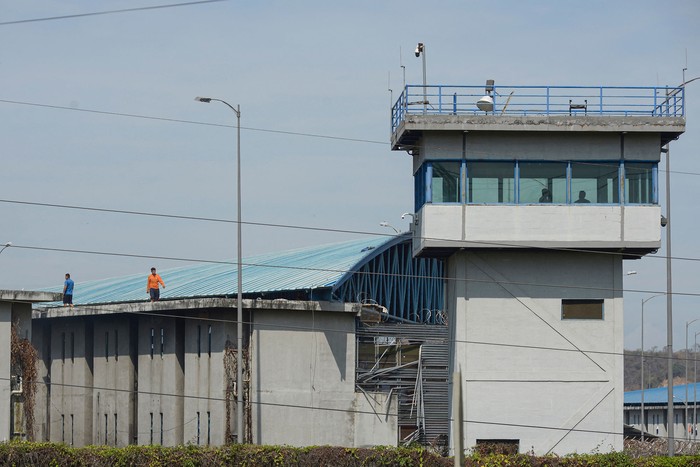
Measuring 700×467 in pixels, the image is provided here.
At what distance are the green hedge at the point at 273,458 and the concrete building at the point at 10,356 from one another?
244 cm

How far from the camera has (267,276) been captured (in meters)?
64.0

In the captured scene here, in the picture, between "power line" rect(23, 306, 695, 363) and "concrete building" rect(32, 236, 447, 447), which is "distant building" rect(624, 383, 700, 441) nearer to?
"concrete building" rect(32, 236, 447, 447)

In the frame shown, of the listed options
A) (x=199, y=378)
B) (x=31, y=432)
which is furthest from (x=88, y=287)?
(x=31, y=432)

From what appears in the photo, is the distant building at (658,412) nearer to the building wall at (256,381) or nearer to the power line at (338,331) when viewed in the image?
the power line at (338,331)

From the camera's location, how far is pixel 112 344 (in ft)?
214

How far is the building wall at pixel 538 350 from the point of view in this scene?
147ft

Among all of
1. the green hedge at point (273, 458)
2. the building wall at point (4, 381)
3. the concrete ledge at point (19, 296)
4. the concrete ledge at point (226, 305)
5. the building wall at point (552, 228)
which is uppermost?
the building wall at point (552, 228)

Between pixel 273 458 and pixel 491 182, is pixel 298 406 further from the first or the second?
pixel 491 182

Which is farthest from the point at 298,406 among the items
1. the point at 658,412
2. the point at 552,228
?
the point at 658,412

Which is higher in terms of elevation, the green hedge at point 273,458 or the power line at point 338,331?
the power line at point 338,331

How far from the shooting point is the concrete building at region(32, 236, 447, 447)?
53.2 m

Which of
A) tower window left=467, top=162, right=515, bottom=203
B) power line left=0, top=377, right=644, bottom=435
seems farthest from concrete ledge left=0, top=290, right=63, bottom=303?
tower window left=467, top=162, right=515, bottom=203

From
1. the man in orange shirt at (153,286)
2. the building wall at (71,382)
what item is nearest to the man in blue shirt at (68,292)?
the man in orange shirt at (153,286)

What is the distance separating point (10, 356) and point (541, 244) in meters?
19.0
